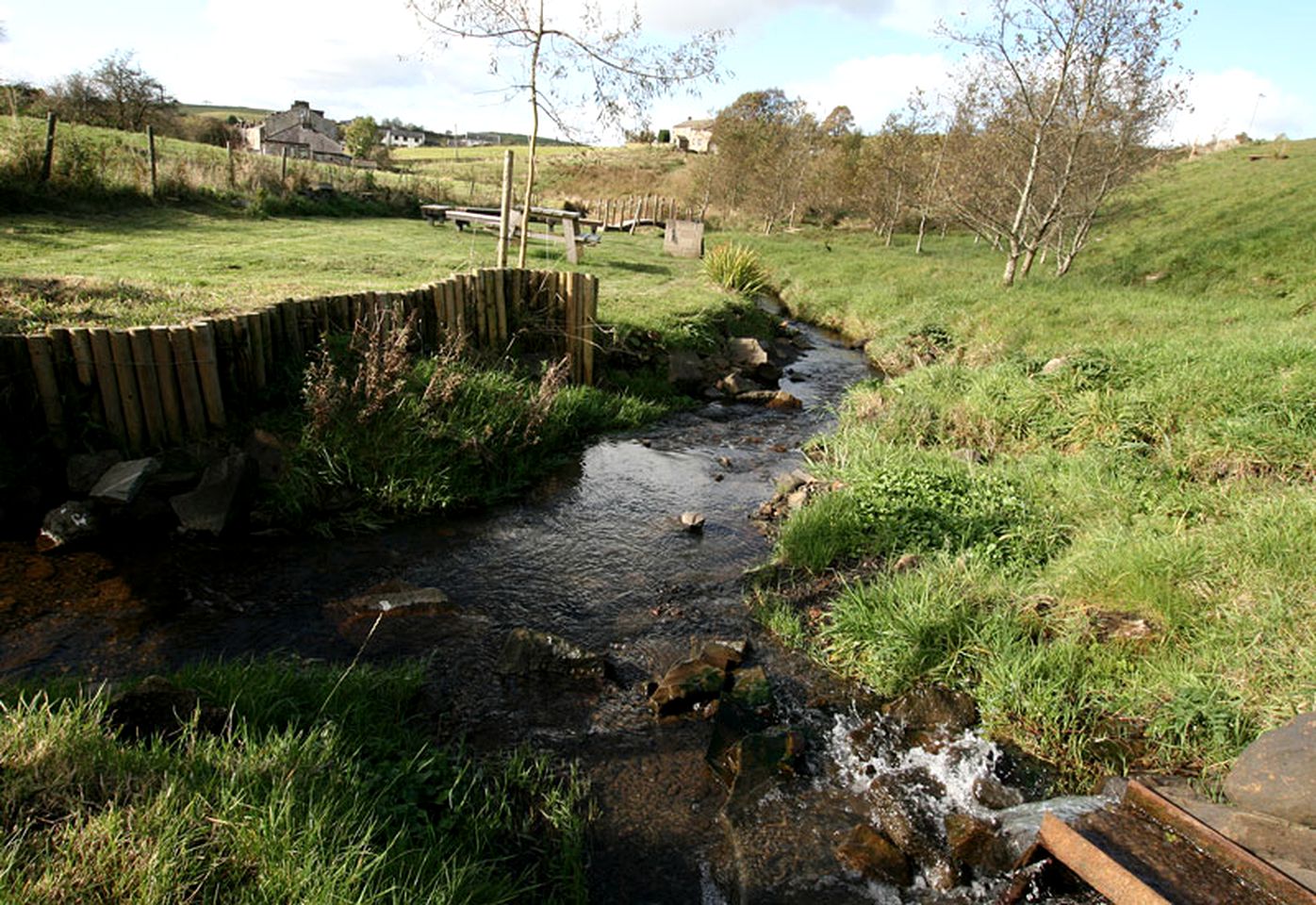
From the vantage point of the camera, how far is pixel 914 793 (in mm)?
3402

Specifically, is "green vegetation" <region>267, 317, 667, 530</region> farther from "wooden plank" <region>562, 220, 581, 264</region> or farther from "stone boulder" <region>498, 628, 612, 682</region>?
"wooden plank" <region>562, 220, 581, 264</region>

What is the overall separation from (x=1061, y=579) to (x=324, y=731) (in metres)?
4.12

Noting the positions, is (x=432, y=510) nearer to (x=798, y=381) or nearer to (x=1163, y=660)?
(x=1163, y=660)

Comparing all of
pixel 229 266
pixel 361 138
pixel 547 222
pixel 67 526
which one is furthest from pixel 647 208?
pixel 361 138

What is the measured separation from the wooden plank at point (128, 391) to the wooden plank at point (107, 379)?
24 mm

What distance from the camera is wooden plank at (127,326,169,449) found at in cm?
550

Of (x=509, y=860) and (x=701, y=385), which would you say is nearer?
(x=509, y=860)

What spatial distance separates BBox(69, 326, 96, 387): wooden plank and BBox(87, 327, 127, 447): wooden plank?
0.02 meters

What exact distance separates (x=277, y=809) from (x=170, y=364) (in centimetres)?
441

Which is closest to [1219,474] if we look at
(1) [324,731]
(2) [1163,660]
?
(2) [1163,660]

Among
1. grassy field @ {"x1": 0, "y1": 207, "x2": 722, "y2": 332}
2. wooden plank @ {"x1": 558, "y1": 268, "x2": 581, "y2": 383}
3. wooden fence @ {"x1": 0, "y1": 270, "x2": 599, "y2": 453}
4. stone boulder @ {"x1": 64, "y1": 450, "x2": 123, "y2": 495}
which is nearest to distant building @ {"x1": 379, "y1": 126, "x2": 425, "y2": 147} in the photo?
grassy field @ {"x1": 0, "y1": 207, "x2": 722, "y2": 332}

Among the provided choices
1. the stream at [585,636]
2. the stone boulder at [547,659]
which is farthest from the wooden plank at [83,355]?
the stone boulder at [547,659]

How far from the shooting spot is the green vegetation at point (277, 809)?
2.04 metres

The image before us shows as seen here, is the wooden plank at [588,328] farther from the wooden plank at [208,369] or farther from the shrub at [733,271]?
the shrub at [733,271]
